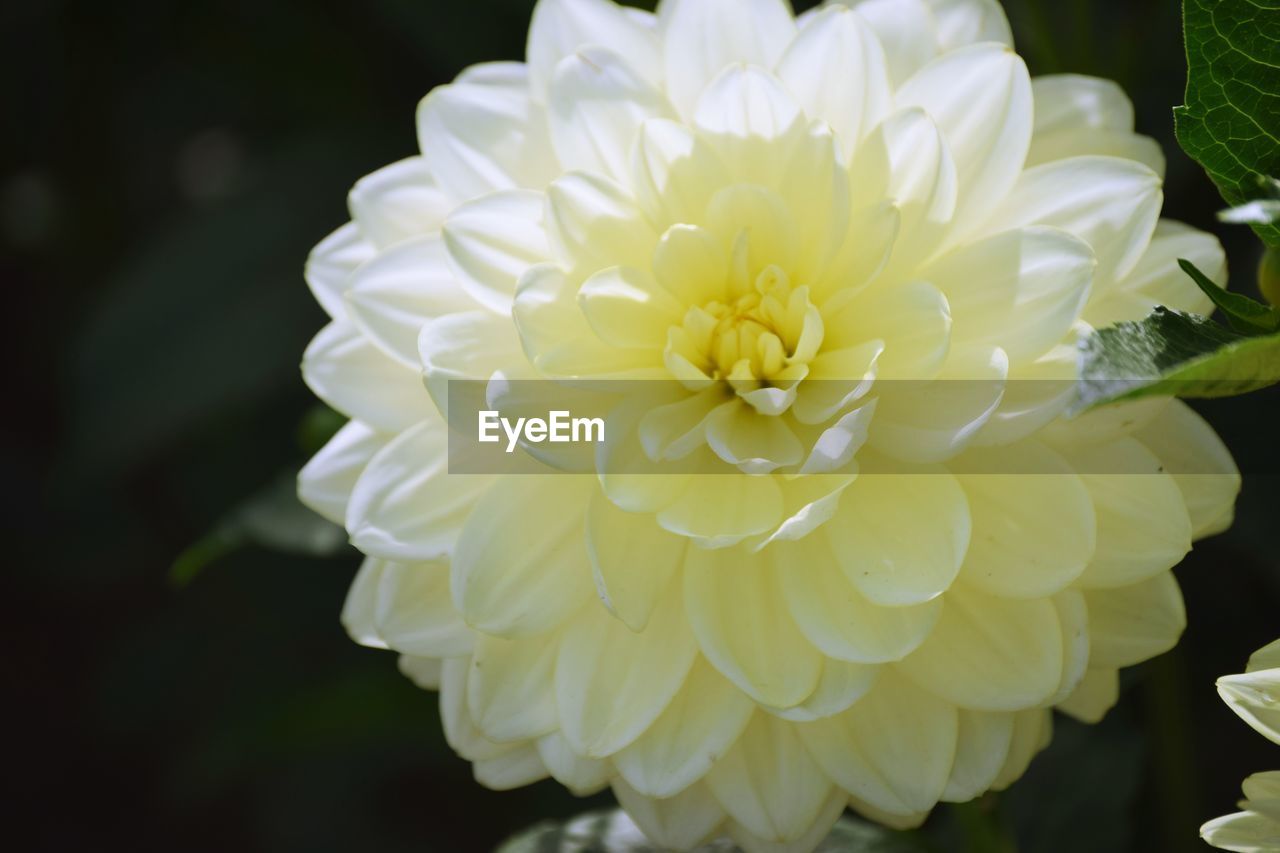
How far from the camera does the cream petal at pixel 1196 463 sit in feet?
2.33

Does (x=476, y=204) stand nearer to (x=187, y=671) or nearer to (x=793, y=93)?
(x=793, y=93)

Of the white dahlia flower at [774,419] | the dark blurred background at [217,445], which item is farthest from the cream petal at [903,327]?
the dark blurred background at [217,445]

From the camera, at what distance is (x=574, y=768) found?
720 millimetres

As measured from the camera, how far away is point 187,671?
1675mm

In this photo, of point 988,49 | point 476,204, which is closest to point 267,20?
point 476,204

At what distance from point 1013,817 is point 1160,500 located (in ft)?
1.45

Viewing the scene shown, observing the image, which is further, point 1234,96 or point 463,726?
point 463,726

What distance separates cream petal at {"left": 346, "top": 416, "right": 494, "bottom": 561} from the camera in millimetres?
733

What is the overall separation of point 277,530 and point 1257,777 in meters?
0.72

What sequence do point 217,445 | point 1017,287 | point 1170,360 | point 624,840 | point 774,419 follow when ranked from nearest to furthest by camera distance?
point 1170,360
point 1017,287
point 774,419
point 624,840
point 217,445

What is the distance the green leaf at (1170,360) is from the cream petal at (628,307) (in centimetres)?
29

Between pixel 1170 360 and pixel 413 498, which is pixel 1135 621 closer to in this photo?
pixel 1170 360

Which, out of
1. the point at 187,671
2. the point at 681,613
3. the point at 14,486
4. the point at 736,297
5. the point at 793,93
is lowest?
the point at 187,671

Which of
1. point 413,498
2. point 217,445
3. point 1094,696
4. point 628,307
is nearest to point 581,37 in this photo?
point 628,307
